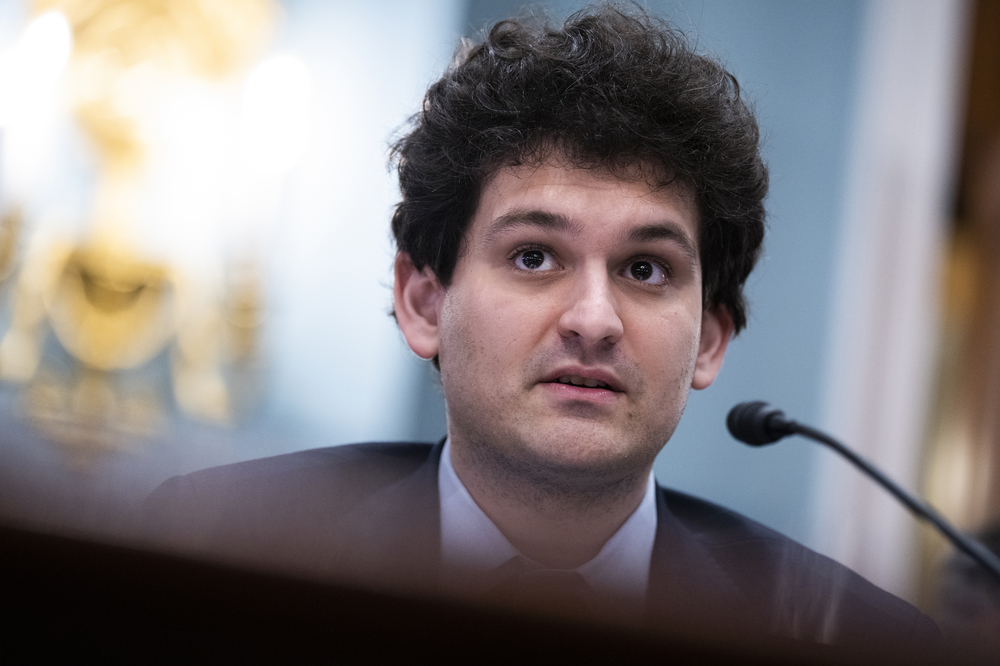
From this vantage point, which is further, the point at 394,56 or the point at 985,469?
the point at 985,469

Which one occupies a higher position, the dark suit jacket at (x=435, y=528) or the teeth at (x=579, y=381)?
the teeth at (x=579, y=381)

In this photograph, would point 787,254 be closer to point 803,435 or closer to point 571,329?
point 803,435

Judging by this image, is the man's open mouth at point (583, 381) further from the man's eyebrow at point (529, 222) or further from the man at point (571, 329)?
the man's eyebrow at point (529, 222)

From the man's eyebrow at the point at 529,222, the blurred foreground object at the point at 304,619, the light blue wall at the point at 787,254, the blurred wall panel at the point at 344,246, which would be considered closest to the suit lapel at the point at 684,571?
the man's eyebrow at the point at 529,222

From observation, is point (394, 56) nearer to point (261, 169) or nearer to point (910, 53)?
point (261, 169)

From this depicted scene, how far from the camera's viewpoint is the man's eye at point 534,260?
29.1 inches

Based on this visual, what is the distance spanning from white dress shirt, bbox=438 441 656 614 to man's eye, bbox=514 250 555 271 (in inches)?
8.6

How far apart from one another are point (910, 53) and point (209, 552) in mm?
2716

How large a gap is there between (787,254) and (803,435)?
1430 mm

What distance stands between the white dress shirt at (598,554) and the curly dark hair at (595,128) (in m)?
0.22

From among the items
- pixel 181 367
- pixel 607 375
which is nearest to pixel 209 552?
pixel 607 375

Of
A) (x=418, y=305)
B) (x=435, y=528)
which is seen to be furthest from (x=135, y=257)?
(x=435, y=528)

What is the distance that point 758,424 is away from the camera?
2.74ft

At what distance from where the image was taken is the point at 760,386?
1984mm
